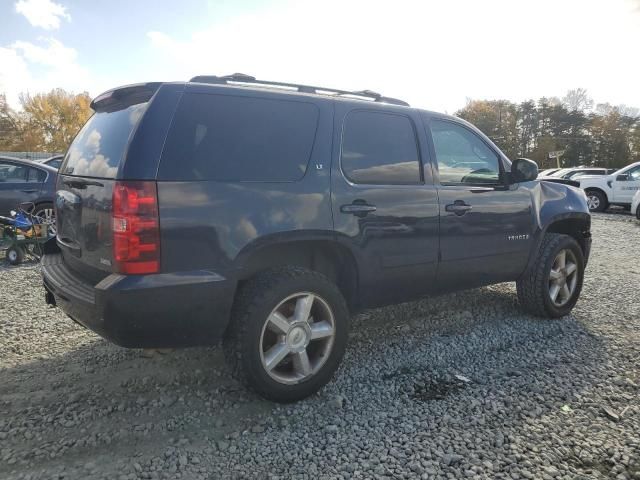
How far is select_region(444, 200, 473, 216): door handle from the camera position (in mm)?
3621

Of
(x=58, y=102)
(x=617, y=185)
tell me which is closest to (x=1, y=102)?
(x=58, y=102)

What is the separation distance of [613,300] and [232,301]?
4566mm

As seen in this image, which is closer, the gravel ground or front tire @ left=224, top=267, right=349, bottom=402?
the gravel ground

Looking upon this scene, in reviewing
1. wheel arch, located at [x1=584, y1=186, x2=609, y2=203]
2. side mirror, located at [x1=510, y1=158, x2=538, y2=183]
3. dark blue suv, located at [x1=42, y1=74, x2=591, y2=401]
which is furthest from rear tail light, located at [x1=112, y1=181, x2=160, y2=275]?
wheel arch, located at [x1=584, y1=186, x2=609, y2=203]

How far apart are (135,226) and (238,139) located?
2.58 ft

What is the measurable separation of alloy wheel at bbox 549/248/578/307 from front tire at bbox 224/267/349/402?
2531mm

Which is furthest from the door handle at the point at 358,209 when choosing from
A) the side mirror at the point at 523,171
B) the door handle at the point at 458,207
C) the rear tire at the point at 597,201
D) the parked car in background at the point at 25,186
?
the rear tire at the point at 597,201

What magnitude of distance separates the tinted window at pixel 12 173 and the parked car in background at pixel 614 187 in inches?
617

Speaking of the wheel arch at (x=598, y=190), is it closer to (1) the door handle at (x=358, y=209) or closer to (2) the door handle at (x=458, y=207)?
(2) the door handle at (x=458, y=207)

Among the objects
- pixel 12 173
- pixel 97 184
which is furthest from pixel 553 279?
pixel 12 173

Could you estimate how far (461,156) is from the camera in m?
3.92

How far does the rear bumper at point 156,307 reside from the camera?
7.87 feet

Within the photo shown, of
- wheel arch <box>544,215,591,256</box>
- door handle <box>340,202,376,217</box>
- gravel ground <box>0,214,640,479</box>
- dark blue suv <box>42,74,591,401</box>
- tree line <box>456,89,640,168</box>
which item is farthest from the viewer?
tree line <box>456,89,640,168</box>

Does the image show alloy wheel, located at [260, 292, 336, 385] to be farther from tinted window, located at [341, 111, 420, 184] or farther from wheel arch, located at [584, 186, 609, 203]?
wheel arch, located at [584, 186, 609, 203]
